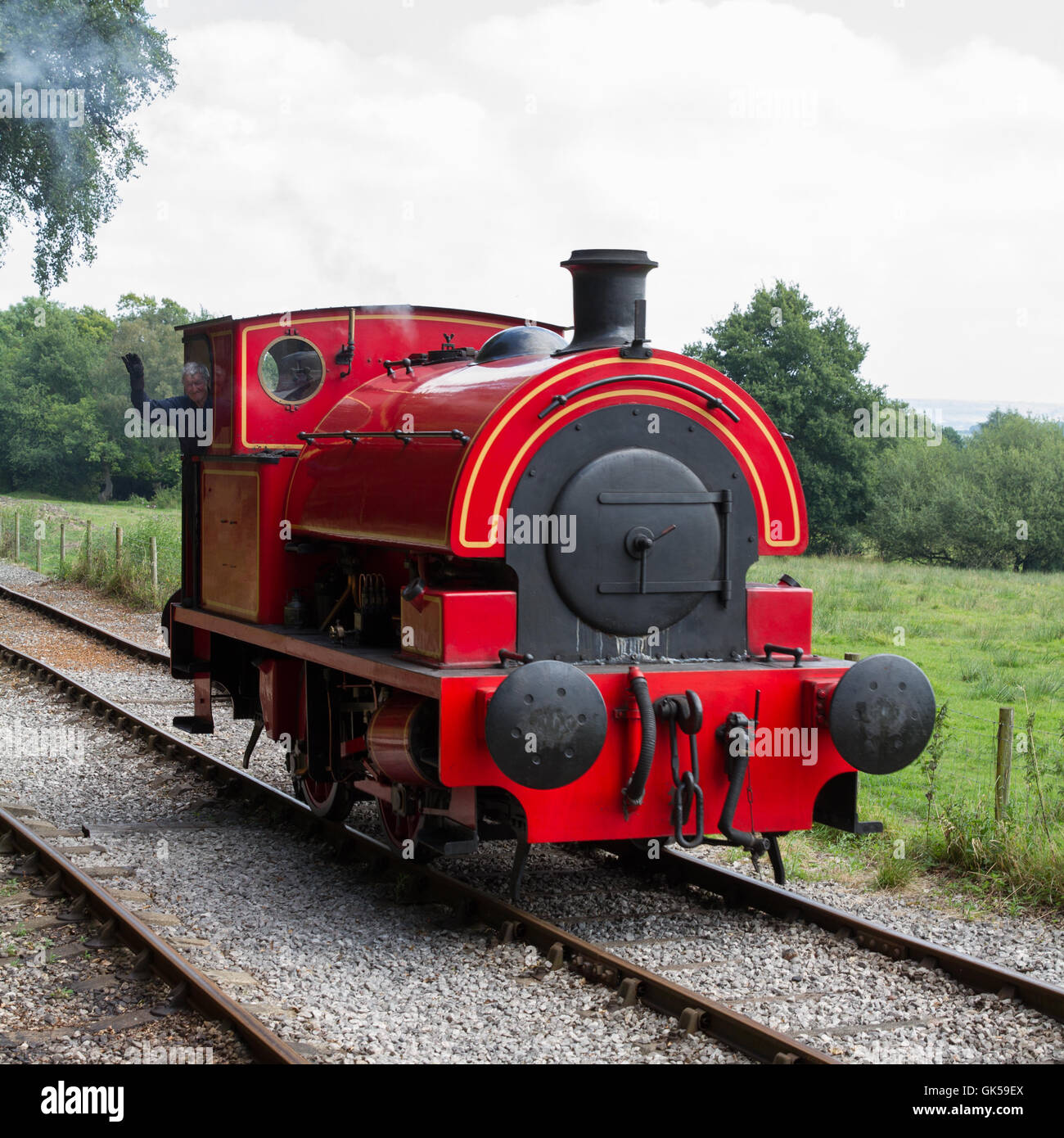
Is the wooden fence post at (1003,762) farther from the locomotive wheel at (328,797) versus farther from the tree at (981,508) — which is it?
the tree at (981,508)

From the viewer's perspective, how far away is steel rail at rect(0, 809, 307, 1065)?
433 cm

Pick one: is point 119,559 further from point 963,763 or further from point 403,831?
point 403,831

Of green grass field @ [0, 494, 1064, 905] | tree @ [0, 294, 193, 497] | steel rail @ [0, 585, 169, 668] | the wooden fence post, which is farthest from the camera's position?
tree @ [0, 294, 193, 497]

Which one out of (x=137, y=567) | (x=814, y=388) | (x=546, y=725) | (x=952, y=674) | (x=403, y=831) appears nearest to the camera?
(x=546, y=725)

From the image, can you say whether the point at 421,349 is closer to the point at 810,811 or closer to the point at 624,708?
the point at 624,708

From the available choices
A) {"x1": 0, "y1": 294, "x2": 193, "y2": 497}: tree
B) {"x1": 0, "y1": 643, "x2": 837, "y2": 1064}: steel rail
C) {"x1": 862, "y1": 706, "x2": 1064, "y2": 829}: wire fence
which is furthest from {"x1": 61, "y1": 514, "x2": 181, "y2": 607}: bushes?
{"x1": 0, "y1": 294, "x2": 193, "y2": 497}: tree

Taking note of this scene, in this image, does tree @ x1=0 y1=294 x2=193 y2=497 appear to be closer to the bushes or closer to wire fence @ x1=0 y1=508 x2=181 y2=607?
wire fence @ x1=0 y1=508 x2=181 y2=607

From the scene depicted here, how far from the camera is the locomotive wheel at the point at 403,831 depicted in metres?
6.50

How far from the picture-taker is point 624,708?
5.61m

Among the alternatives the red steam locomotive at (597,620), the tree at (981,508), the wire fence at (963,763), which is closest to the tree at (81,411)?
the tree at (981,508)

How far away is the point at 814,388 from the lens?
1741 inches

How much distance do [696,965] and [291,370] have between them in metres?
4.34

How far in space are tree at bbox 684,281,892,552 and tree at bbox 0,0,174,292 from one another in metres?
24.1

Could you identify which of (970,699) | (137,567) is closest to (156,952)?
(970,699)
